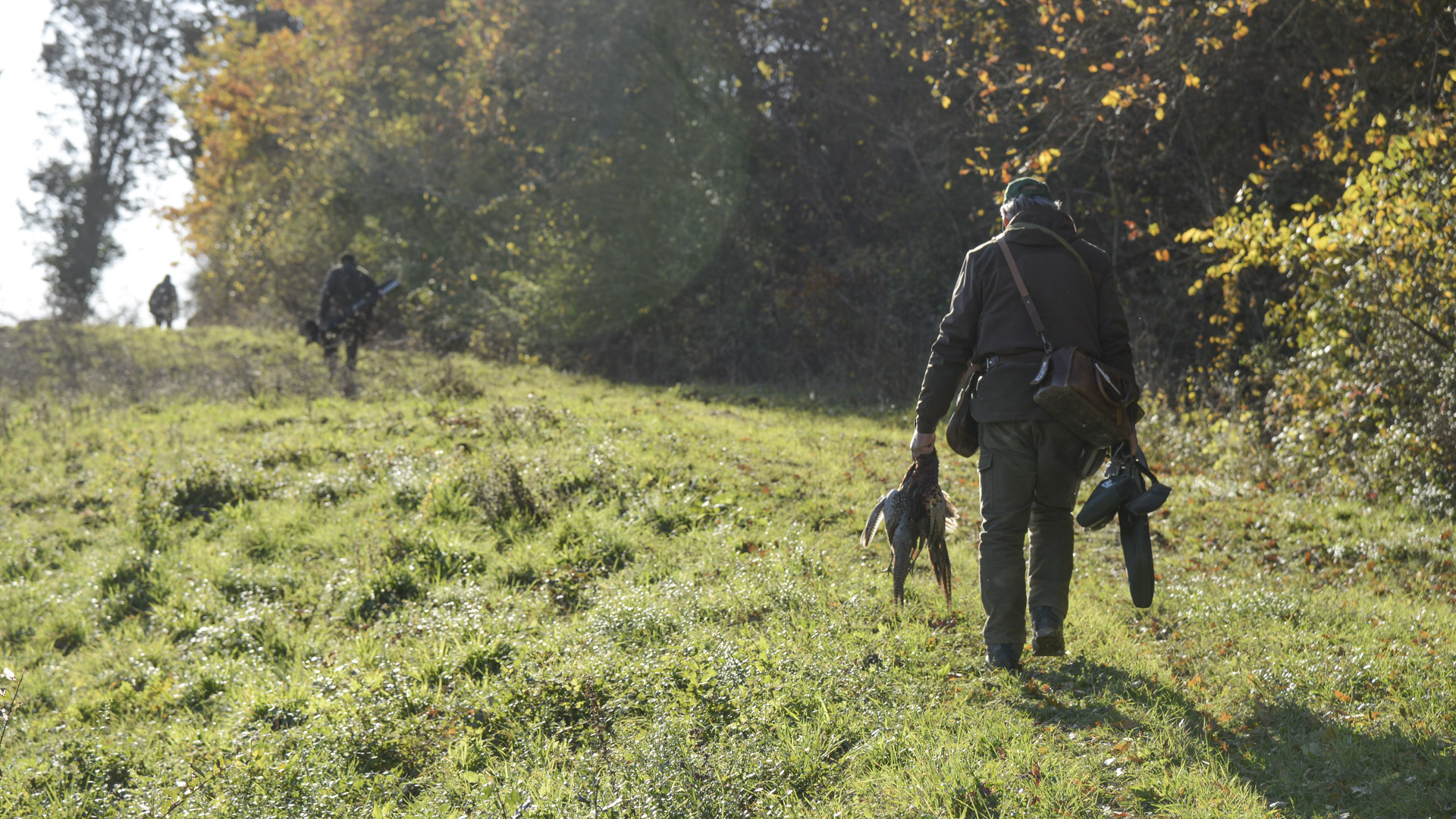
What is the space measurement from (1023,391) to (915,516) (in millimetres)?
740

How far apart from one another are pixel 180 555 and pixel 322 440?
2489mm

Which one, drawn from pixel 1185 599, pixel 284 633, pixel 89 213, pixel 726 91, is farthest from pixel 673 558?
pixel 89 213

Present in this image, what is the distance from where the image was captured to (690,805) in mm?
3533

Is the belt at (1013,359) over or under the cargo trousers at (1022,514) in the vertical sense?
over

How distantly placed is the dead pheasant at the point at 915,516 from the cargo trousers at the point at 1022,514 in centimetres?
21

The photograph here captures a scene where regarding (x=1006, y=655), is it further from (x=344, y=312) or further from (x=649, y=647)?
(x=344, y=312)

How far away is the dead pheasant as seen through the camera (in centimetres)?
430

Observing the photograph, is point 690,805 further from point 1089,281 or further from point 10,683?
point 10,683

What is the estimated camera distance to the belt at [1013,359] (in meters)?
4.13

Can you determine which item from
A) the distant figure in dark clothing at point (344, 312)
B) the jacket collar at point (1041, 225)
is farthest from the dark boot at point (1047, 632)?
the distant figure in dark clothing at point (344, 312)

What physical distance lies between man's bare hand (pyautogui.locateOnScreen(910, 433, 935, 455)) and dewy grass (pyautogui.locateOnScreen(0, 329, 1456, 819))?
3.23 ft

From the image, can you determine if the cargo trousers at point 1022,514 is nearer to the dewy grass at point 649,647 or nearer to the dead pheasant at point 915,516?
the dead pheasant at point 915,516

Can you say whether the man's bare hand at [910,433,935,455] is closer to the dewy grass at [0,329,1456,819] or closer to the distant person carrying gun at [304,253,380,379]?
the dewy grass at [0,329,1456,819]

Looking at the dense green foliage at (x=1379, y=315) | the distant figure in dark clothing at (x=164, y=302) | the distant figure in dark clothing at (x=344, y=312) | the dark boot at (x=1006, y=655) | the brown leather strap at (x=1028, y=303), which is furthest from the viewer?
the distant figure in dark clothing at (x=164, y=302)
